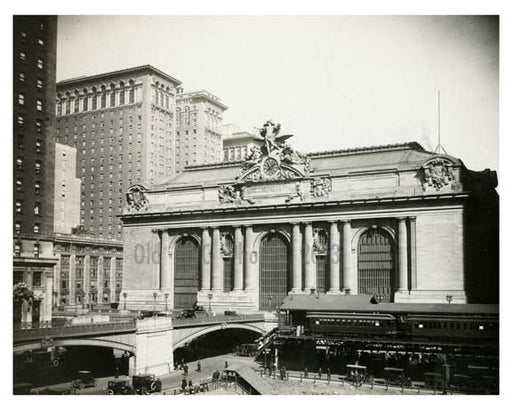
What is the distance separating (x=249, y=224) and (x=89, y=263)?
1485 inches

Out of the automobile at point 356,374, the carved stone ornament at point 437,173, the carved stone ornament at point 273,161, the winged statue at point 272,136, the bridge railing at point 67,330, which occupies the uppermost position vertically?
the winged statue at point 272,136

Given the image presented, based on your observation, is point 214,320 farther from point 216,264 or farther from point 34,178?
point 34,178

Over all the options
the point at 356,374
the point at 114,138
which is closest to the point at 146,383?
the point at 356,374

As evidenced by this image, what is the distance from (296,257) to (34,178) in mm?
30792

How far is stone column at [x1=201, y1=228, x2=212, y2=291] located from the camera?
256 ft

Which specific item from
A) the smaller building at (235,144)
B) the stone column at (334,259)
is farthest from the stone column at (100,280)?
the stone column at (334,259)

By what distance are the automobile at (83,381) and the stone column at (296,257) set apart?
90.2 feet

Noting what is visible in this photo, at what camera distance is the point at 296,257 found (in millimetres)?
73000

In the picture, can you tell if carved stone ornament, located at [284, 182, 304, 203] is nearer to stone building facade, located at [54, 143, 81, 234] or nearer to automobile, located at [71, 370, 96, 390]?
automobile, located at [71, 370, 96, 390]

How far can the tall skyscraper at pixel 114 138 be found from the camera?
282 feet

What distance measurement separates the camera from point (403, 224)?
67125mm

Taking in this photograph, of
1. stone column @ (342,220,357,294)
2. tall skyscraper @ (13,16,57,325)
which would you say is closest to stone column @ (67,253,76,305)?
tall skyscraper @ (13,16,57,325)

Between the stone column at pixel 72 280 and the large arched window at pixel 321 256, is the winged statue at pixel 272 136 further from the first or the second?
the stone column at pixel 72 280

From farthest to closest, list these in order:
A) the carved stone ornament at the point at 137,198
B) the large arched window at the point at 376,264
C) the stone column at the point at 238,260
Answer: the carved stone ornament at the point at 137,198 → the stone column at the point at 238,260 → the large arched window at the point at 376,264
